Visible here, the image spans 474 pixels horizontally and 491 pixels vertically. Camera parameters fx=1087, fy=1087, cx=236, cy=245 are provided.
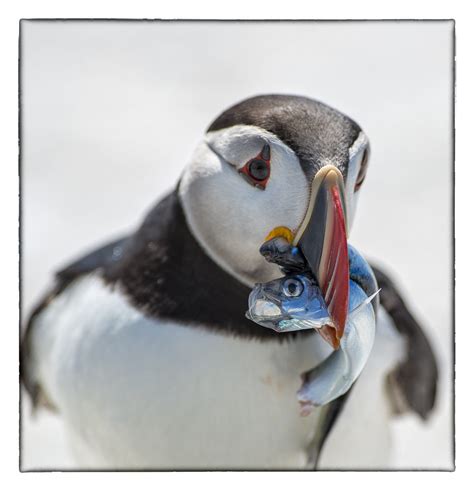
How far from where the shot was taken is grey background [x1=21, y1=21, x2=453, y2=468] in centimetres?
402

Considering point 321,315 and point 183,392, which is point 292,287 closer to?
point 321,315

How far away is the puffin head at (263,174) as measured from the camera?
2562 millimetres

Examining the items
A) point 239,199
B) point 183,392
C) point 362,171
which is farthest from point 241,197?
point 183,392

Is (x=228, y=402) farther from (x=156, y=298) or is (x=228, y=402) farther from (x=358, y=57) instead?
(x=358, y=57)

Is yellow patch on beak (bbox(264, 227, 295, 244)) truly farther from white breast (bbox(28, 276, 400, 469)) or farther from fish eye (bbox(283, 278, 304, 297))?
white breast (bbox(28, 276, 400, 469))

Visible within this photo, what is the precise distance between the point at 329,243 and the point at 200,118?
94.5 inches

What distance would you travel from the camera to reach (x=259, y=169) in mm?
2645

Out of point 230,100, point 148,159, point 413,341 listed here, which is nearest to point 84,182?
point 148,159

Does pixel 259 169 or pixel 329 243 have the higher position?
pixel 259 169

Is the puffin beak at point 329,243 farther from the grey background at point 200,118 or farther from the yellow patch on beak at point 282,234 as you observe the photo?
the grey background at point 200,118

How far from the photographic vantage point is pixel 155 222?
10.0 ft

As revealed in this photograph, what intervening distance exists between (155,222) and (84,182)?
2246 mm

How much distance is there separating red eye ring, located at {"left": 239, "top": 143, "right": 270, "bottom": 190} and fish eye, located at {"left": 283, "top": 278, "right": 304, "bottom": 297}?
0.93 ft

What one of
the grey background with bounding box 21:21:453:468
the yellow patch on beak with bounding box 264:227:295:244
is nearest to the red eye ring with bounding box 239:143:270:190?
the yellow patch on beak with bounding box 264:227:295:244
